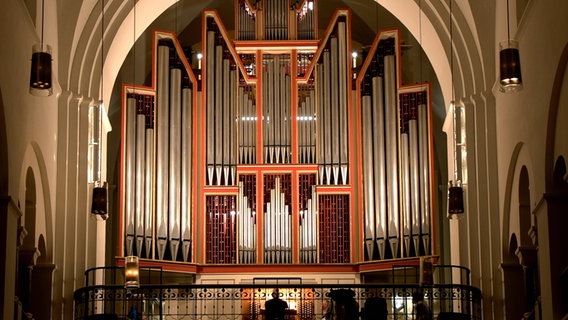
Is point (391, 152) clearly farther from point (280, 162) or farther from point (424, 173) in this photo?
point (280, 162)

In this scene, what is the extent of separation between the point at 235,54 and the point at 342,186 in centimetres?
364

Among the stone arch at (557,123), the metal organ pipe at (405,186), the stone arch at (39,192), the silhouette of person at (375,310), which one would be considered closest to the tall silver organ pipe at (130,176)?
the stone arch at (39,192)

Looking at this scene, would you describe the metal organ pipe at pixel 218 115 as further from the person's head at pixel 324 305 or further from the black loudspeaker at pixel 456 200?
the black loudspeaker at pixel 456 200

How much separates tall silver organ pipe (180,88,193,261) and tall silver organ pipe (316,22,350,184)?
2.69m

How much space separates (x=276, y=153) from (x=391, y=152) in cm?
241

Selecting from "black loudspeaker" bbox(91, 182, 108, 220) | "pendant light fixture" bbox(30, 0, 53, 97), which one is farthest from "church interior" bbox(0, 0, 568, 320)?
"pendant light fixture" bbox(30, 0, 53, 97)

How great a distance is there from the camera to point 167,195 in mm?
23297

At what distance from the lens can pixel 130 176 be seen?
75.9 ft

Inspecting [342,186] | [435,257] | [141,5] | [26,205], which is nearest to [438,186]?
[342,186]

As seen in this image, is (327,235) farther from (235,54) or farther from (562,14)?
(562,14)

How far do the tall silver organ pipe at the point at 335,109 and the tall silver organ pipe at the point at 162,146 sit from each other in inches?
125

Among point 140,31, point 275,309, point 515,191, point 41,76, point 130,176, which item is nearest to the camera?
point 41,76

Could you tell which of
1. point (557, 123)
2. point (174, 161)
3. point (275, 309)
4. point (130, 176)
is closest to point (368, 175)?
point (174, 161)

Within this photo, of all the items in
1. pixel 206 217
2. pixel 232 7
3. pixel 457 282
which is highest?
pixel 232 7
